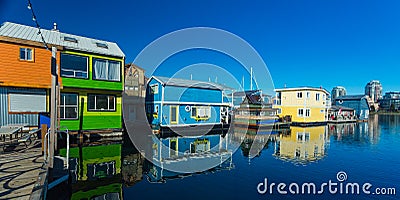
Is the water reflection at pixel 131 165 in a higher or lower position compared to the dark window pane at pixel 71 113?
lower

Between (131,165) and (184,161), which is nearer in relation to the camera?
(131,165)

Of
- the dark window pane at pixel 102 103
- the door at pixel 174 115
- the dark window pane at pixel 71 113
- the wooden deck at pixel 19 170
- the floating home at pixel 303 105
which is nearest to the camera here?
the wooden deck at pixel 19 170

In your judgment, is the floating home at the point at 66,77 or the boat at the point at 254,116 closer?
the floating home at the point at 66,77

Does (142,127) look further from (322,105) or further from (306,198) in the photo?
(322,105)

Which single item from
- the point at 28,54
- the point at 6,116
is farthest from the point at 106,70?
the point at 6,116

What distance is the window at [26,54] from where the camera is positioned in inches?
486

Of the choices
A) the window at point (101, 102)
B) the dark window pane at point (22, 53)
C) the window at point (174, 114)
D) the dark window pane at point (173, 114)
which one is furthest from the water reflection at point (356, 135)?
the dark window pane at point (22, 53)

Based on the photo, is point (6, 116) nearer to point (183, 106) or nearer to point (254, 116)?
point (183, 106)

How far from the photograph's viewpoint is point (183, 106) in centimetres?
2162

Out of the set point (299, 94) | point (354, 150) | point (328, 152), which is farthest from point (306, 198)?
point (299, 94)

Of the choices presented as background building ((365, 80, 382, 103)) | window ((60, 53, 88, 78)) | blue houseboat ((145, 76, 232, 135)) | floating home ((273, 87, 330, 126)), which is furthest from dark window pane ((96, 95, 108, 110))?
background building ((365, 80, 382, 103))

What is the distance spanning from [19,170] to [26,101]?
827 centimetres

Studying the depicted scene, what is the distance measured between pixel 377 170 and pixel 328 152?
12.4 feet

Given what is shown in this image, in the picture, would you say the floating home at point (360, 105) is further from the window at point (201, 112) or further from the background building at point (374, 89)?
the background building at point (374, 89)
